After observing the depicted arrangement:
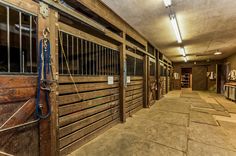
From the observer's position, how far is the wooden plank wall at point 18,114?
4.17 feet

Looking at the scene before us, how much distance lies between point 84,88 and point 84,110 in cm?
40

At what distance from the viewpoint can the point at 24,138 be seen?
1.44m

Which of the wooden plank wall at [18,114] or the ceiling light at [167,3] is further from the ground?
the ceiling light at [167,3]

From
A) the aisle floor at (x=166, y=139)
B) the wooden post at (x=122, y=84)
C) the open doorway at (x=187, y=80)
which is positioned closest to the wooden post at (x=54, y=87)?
the aisle floor at (x=166, y=139)

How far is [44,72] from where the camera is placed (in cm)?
159

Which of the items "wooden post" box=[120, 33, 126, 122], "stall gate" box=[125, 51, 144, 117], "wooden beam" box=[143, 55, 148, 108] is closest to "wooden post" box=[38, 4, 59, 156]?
"wooden post" box=[120, 33, 126, 122]

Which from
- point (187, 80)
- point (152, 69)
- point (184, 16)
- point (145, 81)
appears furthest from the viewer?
point (187, 80)

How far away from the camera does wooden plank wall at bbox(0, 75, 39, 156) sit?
50.1 inches

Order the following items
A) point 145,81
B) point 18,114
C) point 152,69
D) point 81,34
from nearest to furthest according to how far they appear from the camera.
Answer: point 18,114 → point 81,34 → point 145,81 → point 152,69

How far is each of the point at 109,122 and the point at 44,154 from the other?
1.57 metres

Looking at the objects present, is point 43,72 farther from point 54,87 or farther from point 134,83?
point 134,83

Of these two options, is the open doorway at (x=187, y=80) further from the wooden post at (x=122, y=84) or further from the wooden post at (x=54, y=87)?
the wooden post at (x=54, y=87)

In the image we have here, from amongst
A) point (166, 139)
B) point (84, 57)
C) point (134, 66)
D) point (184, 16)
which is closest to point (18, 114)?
point (84, 57)

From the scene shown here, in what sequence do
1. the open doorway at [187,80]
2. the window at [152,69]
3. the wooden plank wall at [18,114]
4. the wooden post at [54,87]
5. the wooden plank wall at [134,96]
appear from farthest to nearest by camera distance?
the open doorway at [187,80], the window at [152,69], the wooden plank wall at [134,96], the wooden post at [54,87], the wooden plank wall at [18,114]
